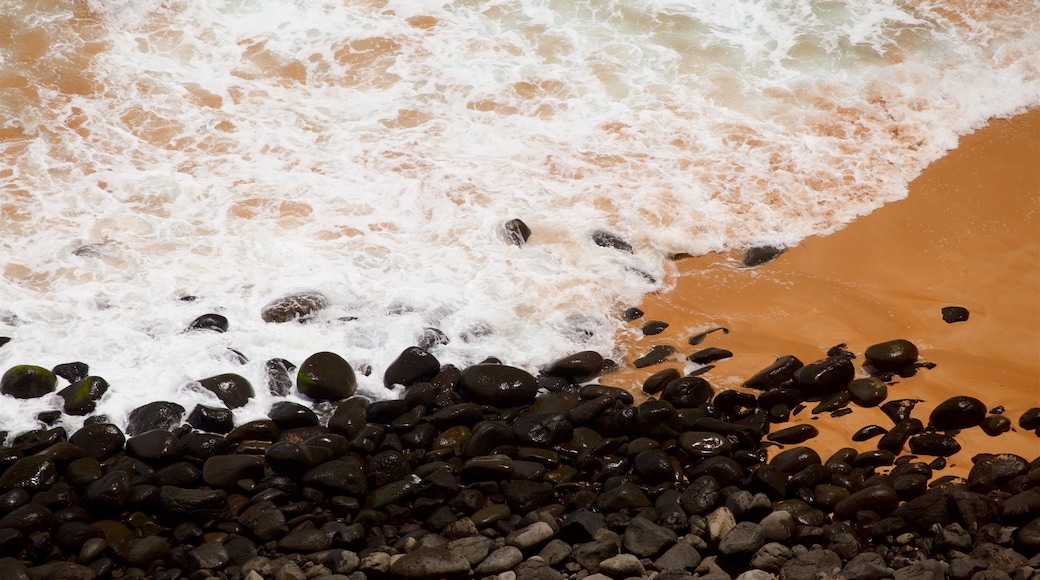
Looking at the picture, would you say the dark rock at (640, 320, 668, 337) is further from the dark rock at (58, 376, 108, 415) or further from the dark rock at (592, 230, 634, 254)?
the dark rock at (58, 376, 108, 415)

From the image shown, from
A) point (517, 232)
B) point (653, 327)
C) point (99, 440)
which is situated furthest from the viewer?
point (517, 232)

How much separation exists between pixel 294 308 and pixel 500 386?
67.1 inches

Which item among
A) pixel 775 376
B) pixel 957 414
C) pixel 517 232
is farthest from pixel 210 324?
pixel 957 414

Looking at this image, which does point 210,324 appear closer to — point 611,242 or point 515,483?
point 515,483

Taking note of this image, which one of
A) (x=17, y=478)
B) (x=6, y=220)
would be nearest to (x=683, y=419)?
(x=17, y=478)

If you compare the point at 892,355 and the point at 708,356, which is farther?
the point at 708,356

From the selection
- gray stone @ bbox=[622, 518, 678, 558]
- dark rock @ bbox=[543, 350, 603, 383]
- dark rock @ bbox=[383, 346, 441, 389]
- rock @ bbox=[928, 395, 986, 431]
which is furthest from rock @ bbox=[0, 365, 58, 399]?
rock @ bbox=[928, 395, 986, 431]

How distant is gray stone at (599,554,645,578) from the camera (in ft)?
14.4

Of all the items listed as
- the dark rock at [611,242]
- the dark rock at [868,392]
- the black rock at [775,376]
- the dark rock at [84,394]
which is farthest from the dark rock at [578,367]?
the dark rock at [84,394]

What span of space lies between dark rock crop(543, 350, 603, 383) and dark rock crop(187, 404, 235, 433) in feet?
6.45

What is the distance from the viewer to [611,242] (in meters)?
7.27

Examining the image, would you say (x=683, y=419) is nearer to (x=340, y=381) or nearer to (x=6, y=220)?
(x=340, y=381)

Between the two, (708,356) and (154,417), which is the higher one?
(708,356)

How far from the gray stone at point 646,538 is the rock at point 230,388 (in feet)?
8.28
